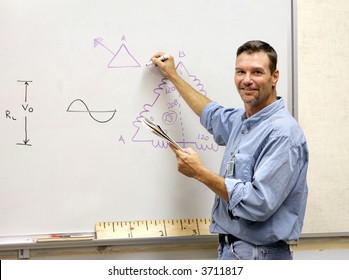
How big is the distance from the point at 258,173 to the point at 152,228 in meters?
0.55

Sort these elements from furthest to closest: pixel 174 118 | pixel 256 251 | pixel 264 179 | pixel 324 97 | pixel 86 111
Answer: pixel 324 97 < pixel 174 118 < pixel 86 111 < pixel 256 251 < pixel 264 179

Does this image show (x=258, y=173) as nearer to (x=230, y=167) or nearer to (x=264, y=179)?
(x=264, y=179)

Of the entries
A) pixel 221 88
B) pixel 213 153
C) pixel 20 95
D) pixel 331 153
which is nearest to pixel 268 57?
pixel 221 88

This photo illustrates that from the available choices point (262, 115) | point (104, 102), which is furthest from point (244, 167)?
point (104, 102)

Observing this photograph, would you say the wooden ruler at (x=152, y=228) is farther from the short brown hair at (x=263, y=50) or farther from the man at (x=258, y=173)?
the short brown hair at (x=263, y=50)

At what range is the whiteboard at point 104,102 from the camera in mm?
2090

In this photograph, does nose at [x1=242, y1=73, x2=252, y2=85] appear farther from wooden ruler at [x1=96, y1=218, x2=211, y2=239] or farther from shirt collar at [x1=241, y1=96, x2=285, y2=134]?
wooden ruler at [x1=96, y1=218, x2=211, y2=239]

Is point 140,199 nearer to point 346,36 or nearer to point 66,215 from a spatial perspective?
point 66,215

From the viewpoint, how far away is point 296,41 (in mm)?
2369

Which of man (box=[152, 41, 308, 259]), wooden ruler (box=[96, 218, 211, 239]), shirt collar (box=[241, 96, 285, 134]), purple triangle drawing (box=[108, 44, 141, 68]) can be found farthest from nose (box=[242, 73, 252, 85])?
wooden ruler (box=[96, 218, 211, 239])

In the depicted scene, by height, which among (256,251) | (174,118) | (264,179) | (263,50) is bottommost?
(256,251)

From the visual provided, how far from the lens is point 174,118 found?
7.40ft

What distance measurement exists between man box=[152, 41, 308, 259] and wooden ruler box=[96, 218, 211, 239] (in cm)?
19

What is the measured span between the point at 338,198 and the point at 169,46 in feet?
3.15
